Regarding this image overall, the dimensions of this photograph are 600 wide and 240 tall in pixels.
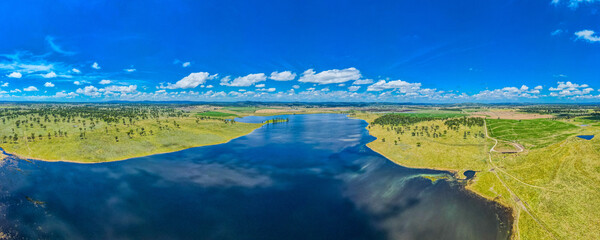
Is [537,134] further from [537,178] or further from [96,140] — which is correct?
[96,140]

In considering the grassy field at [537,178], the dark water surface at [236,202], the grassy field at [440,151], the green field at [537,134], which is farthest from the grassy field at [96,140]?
the green field at [537,134]

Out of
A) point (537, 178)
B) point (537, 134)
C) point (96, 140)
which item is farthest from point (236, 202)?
point (537, 134)

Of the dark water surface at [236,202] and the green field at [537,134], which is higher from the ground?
the green field at [537,134]

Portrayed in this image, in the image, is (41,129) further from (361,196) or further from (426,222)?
(426,222)

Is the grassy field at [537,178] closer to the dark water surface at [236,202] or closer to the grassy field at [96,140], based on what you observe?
the dark water surface at [236,202]

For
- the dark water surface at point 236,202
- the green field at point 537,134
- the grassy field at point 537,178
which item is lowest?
the dark water surface at point 236,202

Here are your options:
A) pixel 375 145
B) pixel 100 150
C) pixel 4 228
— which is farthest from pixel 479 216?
Answer: pixel 100 150

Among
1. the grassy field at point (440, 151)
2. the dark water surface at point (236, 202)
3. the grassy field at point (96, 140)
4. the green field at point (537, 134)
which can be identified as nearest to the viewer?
the dark water surface at point (236, 202)
